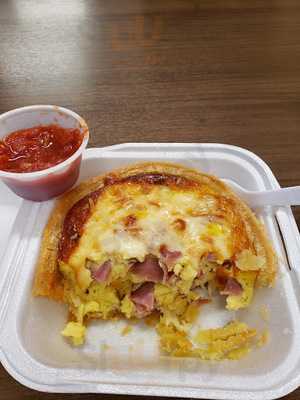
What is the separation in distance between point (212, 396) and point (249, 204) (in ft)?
2.10

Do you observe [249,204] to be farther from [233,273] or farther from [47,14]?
[47,14]

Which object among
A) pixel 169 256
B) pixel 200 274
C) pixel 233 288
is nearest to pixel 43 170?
pixel 169 256

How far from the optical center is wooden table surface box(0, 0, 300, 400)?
1.87 metres

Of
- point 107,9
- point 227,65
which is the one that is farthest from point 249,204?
point 107,9

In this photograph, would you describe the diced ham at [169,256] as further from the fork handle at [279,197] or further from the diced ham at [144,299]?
the fork handle at [279,197]

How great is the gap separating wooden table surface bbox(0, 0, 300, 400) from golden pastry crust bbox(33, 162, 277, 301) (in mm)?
291

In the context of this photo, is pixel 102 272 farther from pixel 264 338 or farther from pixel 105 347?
pixel 264 338

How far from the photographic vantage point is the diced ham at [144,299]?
1.20 metres

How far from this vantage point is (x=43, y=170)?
1265mm

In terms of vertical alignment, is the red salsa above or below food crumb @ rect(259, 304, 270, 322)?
above

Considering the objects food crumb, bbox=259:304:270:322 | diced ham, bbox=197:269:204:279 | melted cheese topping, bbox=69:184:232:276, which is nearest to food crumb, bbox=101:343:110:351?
melted cheese topping, bbox=69:184:232:276

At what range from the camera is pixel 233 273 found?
1206mm

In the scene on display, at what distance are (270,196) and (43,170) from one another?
740 mm

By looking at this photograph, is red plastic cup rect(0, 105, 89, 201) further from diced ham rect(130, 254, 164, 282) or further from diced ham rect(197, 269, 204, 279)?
diced ham rect(197, 269, 204, 279)
